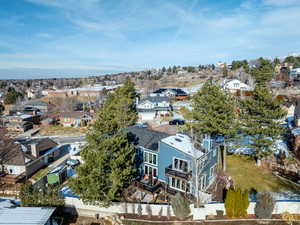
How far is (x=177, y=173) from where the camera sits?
707 inches

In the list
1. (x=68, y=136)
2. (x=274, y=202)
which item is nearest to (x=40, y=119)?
(x=68, y=136)

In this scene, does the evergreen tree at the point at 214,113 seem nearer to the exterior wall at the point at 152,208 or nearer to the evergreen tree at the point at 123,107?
the exterior wall at the point at 152,208

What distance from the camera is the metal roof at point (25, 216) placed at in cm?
1095

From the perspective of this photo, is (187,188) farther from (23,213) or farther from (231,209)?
(23,213)

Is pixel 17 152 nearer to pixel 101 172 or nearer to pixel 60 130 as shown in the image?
pixel 101 172

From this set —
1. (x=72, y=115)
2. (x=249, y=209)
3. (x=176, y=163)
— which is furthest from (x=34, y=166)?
(x=72, y=115)

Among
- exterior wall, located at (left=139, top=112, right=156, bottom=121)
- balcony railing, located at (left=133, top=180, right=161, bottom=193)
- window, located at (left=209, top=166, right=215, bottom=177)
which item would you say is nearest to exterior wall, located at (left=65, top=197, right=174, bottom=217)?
balcony railing, located at (left=133, top=180, right=161, bottom=193)

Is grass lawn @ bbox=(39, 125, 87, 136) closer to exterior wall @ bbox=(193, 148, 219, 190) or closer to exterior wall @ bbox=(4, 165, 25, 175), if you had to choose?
exterior wall @ bbox=(4, 165, 25, 175)

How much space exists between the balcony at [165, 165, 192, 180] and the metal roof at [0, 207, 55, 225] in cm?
1006

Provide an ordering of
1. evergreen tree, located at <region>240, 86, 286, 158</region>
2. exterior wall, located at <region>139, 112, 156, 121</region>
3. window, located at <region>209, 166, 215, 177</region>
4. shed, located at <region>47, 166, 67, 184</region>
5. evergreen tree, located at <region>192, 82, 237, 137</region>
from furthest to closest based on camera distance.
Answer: exterior wall, located at <region>139, 112, 156, 121</region> < shed, located at <region>47, 166, 67, 184</region> < evergreen tree, located at <region>240, 86, 286, 158</region> < evergreen tree, located at <region>192, 82, 237, 137</region> < window, located at <region>209, 166, 215, 177</region>

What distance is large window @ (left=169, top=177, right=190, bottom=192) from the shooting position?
1796 cm

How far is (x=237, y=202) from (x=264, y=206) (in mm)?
1874

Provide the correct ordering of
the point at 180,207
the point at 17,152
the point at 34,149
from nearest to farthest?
the point at 180,207 < the point at 17,152 < the point at 34,149

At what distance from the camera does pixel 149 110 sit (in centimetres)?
5344
